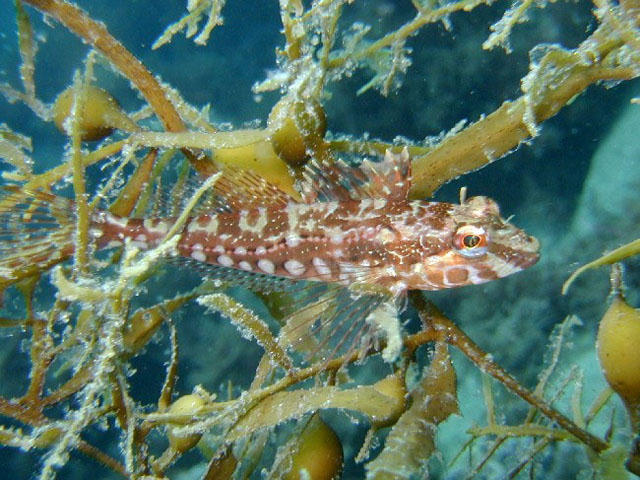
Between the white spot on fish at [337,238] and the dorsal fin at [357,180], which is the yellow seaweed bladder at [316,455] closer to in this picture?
the white spot on fish at [337,238]

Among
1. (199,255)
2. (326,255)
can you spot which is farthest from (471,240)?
(199,255)

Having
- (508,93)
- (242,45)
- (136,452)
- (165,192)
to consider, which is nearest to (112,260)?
(165,192)

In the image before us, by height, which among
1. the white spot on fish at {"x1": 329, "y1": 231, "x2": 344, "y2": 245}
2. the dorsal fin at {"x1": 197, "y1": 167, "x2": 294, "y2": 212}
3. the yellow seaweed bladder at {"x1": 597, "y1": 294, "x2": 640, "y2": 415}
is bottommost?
the yellow seaweed bladder at {"x1": 597, "y1": 294, "x2": 640, "y2": 415}

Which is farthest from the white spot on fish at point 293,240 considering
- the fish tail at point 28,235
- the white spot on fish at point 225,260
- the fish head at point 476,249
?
the fish tail at point 28,235

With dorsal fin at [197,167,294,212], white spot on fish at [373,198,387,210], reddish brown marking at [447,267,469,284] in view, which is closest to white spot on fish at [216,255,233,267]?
dorsal fin at [197,167,294,212]

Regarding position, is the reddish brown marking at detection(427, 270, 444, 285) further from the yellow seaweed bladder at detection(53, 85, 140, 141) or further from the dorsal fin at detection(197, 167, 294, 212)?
the yellow seaweed bladder at detection(53, 85, 140, 141)

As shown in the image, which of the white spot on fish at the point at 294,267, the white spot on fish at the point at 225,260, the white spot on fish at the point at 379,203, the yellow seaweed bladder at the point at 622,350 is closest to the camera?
the yellow seaweed bladder at the point at 622,350

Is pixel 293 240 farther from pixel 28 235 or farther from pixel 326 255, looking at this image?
pixel 28 235

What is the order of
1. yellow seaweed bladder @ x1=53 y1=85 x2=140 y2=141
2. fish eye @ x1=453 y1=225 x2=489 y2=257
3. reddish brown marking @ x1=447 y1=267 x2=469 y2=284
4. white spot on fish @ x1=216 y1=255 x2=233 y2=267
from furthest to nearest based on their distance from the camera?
white spot on fish @ x1=216 y1=255 x2=233 y2=267 < reddish brown marking @ x1=447 y1=267 x2=469 y2=284 < fish eye @ x1=453 y1=225 x2=489 y2=257 < yellow seaweed bladder @ x1=53 y1=85 x2=140 y2=141
